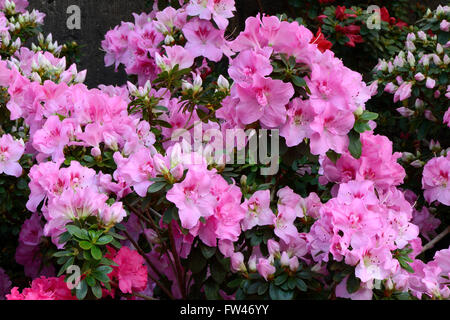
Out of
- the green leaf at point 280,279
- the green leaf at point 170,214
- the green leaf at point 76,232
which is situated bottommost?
the green leaf at point 280,279

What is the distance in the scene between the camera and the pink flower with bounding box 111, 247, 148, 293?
1.54m

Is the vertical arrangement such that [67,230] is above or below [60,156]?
below

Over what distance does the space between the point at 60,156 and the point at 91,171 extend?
→ 0.54ft

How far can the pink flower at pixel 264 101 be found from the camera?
1.52 metres

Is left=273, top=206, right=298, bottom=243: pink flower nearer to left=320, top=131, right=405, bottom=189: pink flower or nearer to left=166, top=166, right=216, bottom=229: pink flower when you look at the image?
left=320, top=131, right=405, bottom=189: pink flower

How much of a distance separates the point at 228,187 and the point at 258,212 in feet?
0.56

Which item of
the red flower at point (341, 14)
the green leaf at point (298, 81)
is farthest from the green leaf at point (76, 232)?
the red flower at point (341, 14)

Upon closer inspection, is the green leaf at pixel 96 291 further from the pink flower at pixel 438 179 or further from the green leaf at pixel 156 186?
the pink flower at pixel 438 179

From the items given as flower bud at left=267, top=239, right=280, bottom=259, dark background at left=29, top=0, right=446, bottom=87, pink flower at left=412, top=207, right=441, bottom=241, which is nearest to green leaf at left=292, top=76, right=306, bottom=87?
flower bud at left=267, top=239, right=280, bottom=259

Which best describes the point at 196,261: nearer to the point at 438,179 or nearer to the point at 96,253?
the point at 96,253
